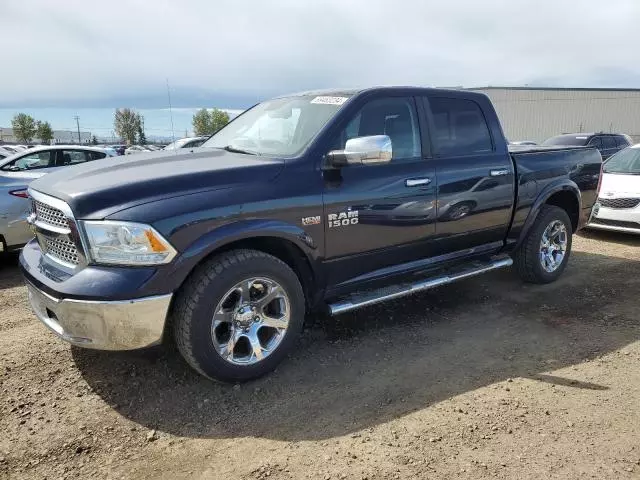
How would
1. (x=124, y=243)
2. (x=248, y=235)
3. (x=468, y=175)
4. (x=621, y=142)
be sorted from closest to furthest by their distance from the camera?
(x=124, y=243), (x=248, y=235), (x=468, y=175), (x=621, y=142)

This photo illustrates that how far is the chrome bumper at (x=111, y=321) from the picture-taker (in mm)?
2730

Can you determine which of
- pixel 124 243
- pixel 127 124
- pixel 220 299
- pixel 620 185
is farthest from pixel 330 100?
pixel 127 124

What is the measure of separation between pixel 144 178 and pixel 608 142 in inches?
618

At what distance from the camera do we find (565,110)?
4578 centimetres

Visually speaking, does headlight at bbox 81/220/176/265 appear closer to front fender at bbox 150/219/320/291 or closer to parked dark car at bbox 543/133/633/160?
front fender at bbox 150/219/320/291

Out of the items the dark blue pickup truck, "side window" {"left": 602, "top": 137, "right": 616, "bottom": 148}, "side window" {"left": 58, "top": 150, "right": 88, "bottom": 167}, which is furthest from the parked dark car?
"side window" {"left": 58, "top": 150, "right": 88, "bottom": 167}

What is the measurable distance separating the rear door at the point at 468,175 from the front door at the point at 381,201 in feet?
0.58

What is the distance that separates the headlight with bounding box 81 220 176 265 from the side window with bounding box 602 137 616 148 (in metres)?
15.5

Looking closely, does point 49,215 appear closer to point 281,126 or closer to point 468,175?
point 281,126

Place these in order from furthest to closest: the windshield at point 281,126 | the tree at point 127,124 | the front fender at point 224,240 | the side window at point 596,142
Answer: the tree at point 127,124
the side window at point 596,142
the windshield at point 281,126
the front fender at point 224,240

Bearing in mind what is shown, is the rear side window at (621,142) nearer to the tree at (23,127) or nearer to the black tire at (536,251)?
the black tire at (536,251)

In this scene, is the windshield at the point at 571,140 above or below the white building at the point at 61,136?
below

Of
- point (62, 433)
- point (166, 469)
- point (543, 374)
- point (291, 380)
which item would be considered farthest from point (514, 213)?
point (62, 433)

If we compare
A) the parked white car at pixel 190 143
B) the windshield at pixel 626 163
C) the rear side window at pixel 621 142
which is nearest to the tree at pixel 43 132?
the parked white car at pixel 190 143
